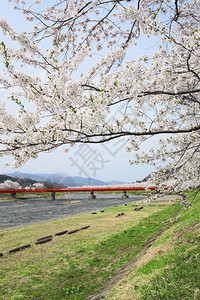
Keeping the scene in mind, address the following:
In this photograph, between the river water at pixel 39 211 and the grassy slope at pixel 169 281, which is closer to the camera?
the grassy slope at pixel 169 281

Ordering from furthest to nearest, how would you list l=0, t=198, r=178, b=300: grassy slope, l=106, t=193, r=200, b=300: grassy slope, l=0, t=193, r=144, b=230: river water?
l=0, t=193, r=144, b=230: river water
l=0, t=198, r=178, b=300: grassy slope
l=106, t=193, r=200, b=300: grassy slope

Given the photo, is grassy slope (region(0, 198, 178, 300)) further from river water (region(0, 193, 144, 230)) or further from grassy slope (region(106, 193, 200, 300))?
river water (region(0, 193, 144, 230))

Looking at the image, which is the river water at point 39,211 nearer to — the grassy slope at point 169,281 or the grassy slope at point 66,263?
the grassy slope at point 66,263

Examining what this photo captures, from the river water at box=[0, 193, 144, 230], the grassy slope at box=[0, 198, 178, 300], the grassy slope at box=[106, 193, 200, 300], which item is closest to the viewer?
the grassy slope at box=[106, 193, 200, 300]

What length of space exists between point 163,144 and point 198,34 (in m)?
2.72

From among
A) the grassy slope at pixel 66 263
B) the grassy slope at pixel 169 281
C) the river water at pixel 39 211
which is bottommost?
the river water at pixel 39 211

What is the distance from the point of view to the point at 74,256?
543 centimetres

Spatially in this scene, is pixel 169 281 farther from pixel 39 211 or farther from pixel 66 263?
pixel 39 211

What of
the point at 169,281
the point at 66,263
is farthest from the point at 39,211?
the point at 169,281

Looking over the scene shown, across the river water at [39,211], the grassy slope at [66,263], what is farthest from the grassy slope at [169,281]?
the river water at [39,211]

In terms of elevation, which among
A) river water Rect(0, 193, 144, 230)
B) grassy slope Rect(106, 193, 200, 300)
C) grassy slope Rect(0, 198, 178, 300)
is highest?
grassy slope Rect(106, 193, 200, 300)

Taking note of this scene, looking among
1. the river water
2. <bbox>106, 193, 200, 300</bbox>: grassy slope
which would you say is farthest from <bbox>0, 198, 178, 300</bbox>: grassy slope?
the river water

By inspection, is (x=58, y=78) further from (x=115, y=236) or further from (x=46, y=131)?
(x=115, y=236)

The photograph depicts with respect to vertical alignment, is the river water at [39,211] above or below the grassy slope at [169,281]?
below
